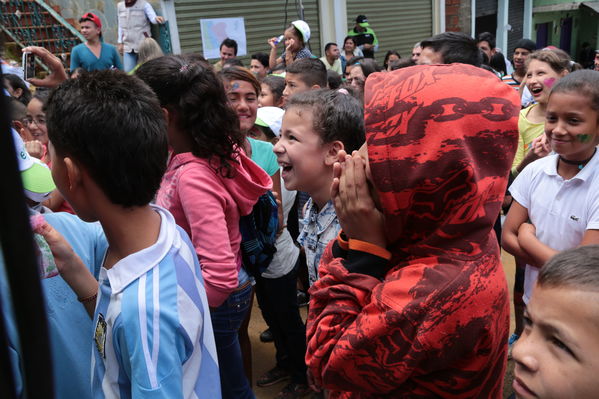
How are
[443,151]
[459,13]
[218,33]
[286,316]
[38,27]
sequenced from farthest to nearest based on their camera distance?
[459,13], [218,33], [38,27], [286,316], [443,151]

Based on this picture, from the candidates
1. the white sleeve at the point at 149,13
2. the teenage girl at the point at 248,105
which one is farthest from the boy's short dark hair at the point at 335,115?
the white sleeve at the point at 149,13

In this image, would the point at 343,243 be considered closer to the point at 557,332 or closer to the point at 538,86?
the point at 557,332

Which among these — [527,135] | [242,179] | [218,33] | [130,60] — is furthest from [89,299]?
[218,33]

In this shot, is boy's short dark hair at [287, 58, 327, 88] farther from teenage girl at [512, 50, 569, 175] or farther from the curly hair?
the curly hair

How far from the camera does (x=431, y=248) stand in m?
1.20

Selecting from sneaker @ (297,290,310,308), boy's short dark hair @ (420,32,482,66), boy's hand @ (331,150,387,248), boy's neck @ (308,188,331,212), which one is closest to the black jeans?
boy's neck @ (308,188,331,212)

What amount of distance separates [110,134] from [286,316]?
69.0 inches

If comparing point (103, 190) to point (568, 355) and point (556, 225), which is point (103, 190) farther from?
point (556, 225)

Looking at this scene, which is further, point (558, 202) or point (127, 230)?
point (558, 202)

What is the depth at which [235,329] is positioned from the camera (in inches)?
87.5

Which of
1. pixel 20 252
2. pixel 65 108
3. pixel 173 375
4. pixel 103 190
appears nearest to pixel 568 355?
pixel 173 375

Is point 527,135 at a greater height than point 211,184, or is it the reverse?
point 211,184

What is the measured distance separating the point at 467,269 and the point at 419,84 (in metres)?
0.45

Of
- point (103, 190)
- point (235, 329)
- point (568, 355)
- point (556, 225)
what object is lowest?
point (235, 329)
